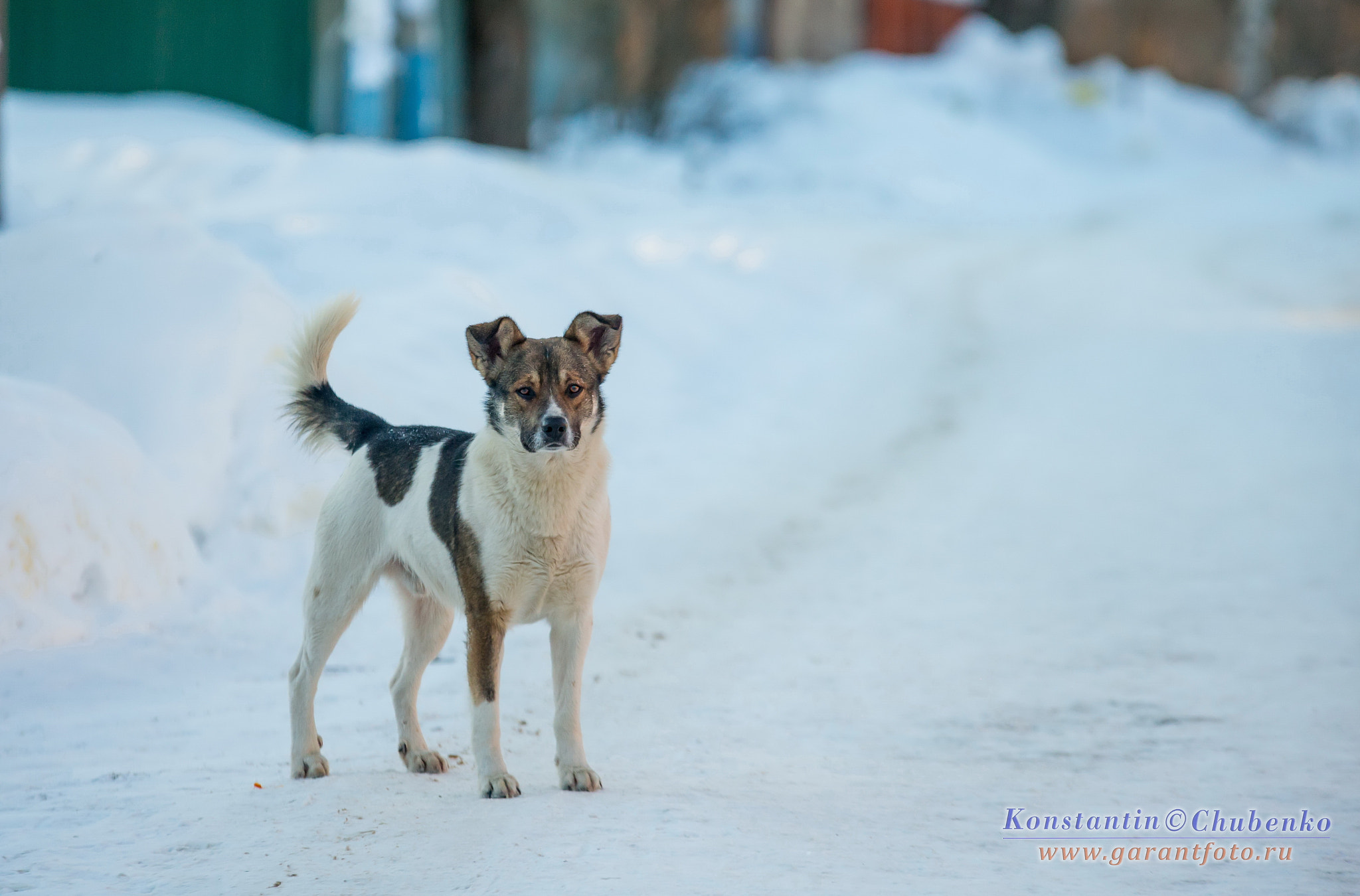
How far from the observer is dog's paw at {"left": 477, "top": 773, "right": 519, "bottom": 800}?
154 inches

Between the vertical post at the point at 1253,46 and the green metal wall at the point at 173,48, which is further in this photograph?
the vertical post at the point at 1253,46

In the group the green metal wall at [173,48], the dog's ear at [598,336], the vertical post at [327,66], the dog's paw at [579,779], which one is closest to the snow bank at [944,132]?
the vertical post at [327,66]

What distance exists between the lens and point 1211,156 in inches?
1261

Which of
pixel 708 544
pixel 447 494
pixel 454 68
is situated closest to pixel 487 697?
pixel 447 494

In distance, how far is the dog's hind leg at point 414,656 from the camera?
4.28 metres

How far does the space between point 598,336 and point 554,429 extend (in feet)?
1.76

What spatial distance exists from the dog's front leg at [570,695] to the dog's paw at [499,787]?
0.58 ft

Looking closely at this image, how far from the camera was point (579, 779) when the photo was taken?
400 centimetres

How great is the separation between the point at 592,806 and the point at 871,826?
0.86 m

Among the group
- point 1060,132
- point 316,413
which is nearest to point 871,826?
point 316,413

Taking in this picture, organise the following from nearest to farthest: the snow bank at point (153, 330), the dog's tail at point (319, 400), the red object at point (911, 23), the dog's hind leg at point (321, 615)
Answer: the dog's hind leg at point (321, 615), the dog's tail at point (319, 400), the snow bank at point (153, 330), the red object at point (911, 23)

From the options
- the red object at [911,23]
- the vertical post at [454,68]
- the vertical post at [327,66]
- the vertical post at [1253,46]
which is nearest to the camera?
the vertical post at [454,68]

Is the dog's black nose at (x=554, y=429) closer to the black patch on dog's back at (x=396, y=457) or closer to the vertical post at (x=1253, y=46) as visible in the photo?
the black patch on dog's back at (x=396, y=457)

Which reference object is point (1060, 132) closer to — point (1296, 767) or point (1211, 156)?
point (1211, 156)
